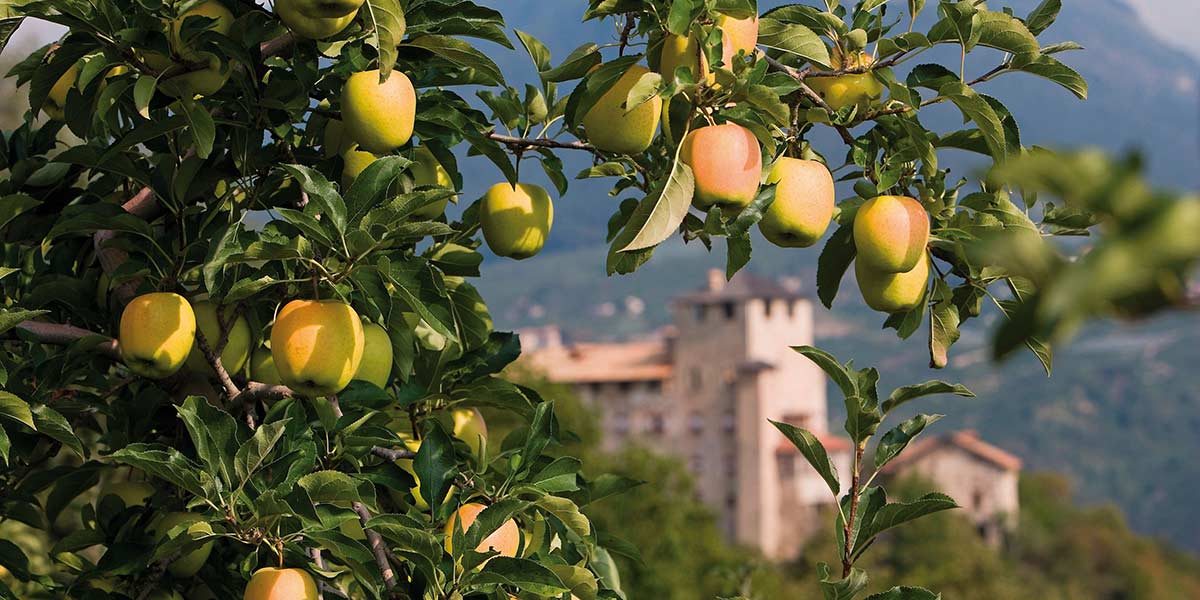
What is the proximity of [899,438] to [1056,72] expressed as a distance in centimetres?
48

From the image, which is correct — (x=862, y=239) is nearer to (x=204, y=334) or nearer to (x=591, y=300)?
(x=204, y=334)

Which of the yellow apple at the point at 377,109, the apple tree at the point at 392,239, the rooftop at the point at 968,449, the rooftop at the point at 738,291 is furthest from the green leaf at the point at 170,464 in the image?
the rooftop at the point at 968,449

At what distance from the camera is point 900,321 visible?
63.4 inches

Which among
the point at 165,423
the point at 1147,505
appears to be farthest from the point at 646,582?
the point at 1147,505

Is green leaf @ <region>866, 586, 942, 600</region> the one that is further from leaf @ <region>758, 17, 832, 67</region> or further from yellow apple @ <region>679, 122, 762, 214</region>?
leaf @ <region>758, 17, 832, 67</region>

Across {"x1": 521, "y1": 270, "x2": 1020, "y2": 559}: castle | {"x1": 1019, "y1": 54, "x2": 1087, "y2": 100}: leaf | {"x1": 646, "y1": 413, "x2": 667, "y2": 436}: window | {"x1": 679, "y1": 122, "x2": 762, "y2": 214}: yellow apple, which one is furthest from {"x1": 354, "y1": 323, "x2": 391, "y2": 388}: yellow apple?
{"x1": 646, "y1": 413, "x2": 667, "y2": 436}: window

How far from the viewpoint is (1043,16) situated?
59.7 inches

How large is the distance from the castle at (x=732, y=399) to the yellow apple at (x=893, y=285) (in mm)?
37214

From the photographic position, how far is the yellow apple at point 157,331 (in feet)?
4.97

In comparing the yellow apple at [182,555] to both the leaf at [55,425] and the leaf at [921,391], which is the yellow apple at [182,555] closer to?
the leaf at [55,425]

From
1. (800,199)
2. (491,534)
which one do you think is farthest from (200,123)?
(800,199)

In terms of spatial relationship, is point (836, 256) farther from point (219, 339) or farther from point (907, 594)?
point (219, 339)

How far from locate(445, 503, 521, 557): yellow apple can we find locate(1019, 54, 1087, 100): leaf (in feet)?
2.75

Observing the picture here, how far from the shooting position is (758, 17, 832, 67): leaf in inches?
56.9
